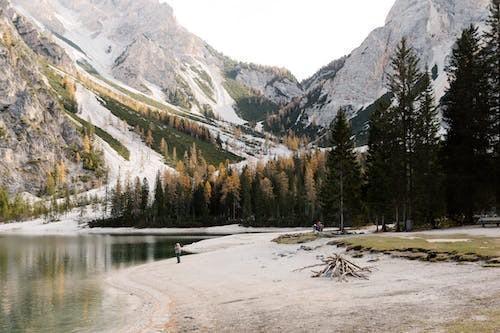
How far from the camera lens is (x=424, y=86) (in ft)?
191

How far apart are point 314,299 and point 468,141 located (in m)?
40.9

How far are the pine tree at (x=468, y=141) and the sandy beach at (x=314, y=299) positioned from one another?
18.6 meters

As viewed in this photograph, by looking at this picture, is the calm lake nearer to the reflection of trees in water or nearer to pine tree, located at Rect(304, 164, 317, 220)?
the reflection of trees in water

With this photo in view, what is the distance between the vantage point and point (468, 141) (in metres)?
55.3

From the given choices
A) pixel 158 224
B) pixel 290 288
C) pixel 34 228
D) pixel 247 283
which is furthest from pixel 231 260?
pixel 34 228

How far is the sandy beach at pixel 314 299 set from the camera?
56.5 feet

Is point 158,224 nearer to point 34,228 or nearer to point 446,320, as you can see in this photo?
point 34,228

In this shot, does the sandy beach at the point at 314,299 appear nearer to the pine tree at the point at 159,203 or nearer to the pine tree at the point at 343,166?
the pine tree at the point at 343,166

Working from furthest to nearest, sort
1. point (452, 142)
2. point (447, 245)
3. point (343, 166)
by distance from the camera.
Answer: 1. point (343, 166)
2. point (452, 142)
3. point (447, 245)

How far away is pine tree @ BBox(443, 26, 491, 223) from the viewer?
53.8m

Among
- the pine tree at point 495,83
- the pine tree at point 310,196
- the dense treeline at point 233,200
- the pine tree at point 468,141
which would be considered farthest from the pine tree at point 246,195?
the pine tree at point 495,83

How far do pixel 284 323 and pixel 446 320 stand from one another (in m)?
6.33

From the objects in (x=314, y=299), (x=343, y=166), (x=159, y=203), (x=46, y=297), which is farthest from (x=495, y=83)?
(x=159, y=203)

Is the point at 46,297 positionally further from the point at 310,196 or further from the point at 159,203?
the point at 159,203
